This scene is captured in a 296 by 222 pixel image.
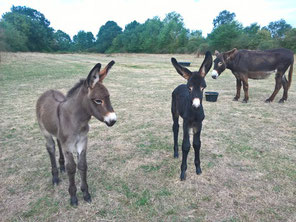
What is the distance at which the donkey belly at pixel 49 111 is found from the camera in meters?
3.03

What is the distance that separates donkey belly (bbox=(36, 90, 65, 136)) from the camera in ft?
9.95

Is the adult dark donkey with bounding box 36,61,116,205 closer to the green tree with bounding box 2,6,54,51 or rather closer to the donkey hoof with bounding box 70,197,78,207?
the donkey hoof with bounding box 70,197,78,207

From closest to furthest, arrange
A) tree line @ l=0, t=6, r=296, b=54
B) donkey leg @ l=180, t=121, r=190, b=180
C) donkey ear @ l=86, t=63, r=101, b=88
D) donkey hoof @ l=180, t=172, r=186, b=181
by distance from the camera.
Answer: donkey ear @ l=86, t=63, r=101, b=88 < donkey leg @ l=180, t=121, r=190, b=180 < donkey hoof @ l=180, t=172, r=186, b=181 < tree line @ l=0, t=6, r=296, b=54

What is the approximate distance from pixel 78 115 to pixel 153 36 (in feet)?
242

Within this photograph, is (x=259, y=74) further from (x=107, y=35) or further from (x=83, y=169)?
(x=107, y=35)

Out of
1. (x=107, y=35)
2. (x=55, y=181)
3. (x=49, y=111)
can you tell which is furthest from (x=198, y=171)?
(x=107, y=35)

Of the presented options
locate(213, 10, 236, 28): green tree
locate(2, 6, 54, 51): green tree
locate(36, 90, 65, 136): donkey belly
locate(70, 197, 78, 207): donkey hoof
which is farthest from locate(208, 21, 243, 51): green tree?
locate(2, 6, 54, 51): green tree

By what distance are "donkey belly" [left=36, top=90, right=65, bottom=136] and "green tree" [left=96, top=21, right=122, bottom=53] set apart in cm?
8825

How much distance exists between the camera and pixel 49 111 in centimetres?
315

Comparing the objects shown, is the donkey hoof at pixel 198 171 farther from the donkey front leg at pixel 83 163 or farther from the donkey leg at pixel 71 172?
the donkey leg at pixel 71 172

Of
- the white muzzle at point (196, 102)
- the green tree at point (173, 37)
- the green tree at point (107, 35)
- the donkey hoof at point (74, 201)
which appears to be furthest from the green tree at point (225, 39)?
the green tree at point (107, 35)

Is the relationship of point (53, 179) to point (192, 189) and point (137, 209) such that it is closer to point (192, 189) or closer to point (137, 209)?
point (137, 209)

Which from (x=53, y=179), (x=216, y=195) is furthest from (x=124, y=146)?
(x=216, y=195)

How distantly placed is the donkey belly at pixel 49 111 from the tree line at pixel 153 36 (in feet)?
111
